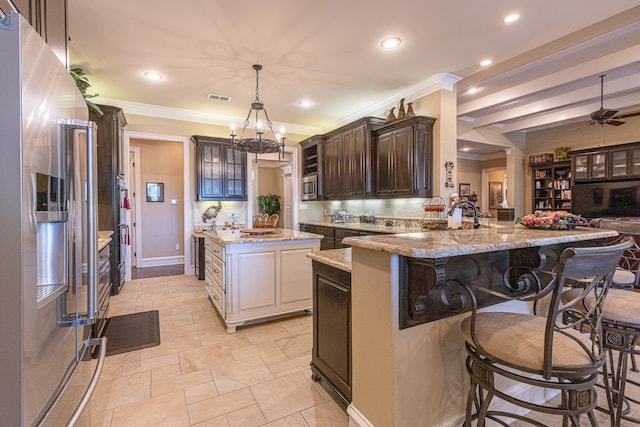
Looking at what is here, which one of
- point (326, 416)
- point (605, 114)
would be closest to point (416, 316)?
point (326, 416)

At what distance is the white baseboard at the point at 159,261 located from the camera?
6.57 meters

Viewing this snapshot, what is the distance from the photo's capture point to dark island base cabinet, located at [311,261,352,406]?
1.79 metres

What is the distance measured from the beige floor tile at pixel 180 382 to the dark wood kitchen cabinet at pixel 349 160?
11.8 ft

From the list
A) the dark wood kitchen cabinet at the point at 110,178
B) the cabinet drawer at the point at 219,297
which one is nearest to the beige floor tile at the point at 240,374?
the cabinet drawer at the point at 219,297

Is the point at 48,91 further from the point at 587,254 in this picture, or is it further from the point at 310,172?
the point at 310,172

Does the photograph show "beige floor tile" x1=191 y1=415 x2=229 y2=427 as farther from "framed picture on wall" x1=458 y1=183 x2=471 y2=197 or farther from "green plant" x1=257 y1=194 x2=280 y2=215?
"framed picture on wall" x1=458 y1=183 x2=471 y2=197

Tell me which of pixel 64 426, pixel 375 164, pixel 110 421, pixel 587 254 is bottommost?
pixel 110 421

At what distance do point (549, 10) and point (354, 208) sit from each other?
4117 mm

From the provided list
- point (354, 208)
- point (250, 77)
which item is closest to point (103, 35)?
point (250, 77)

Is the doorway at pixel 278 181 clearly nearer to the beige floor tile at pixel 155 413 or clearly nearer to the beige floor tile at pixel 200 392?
the beige floor tile at pixel 200 392

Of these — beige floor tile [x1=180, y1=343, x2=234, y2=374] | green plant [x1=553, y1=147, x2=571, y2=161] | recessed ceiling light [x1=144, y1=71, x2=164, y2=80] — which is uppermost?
recessed ceiling light [x1=144, y1=71, x2=164, y2=80]

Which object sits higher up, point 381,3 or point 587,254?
point 381,3

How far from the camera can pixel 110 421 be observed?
1800 mm

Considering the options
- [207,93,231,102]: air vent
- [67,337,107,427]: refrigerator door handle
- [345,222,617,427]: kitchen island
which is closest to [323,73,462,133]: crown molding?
[207,93,231,102]: air vent
